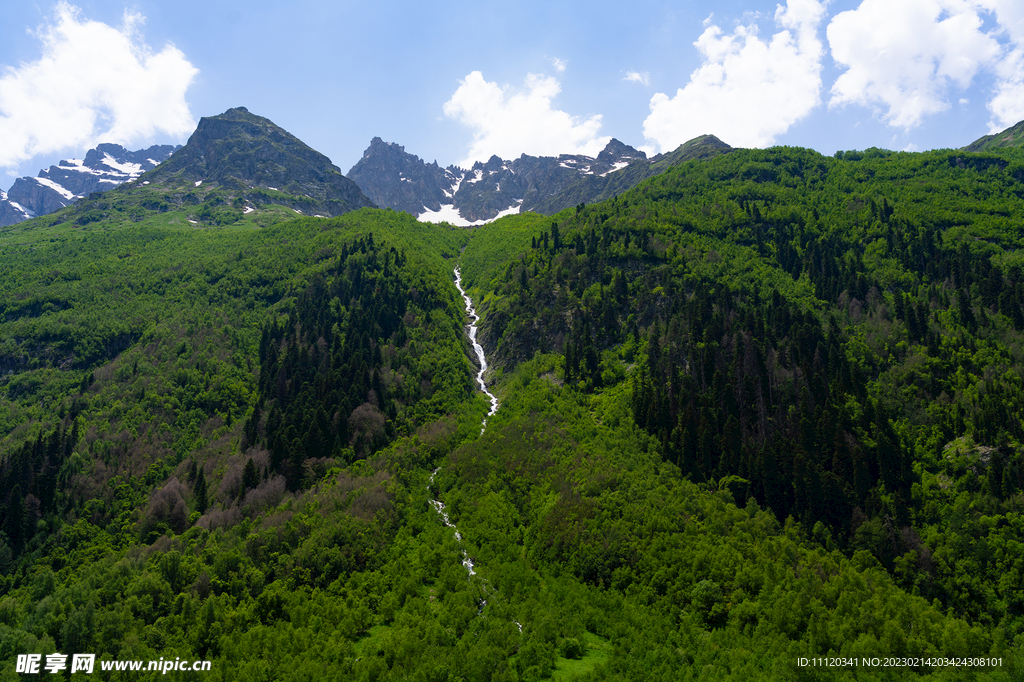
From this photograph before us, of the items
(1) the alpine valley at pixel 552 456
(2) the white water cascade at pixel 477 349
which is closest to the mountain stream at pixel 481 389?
(2) the white water cascade at pixel 477 349

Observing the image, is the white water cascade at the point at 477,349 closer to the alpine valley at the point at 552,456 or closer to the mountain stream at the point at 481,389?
the mountain stream at the point at 481,389

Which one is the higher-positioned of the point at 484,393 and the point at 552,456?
the point at 484,393

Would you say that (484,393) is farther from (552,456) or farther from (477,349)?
(552,456)

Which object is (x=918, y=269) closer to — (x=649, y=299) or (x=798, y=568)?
(x=649, y=299)

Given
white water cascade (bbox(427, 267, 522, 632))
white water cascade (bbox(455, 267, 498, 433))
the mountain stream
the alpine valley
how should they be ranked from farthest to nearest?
1. white water cascade (bbox(455, 267, 498, 433))
2. the mountain stream
3. white water cascade (bbox(427, 267, 522, 632))
4. the alpine valley

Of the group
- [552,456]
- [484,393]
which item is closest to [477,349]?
[484,393]

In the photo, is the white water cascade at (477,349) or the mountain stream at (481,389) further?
the white water cascade at (477,349)

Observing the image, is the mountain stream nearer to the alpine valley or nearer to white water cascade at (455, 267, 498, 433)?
white water cascade at (455, 267, 498, 433)

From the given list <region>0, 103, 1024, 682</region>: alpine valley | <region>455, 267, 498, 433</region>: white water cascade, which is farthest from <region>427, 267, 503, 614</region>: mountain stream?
<region>0, 103, 1024, 682</region>: alpine valley

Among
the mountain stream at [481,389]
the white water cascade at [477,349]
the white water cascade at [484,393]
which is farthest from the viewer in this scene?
the white water cascade at [477,349]
